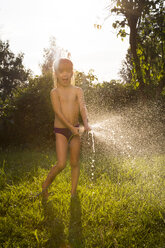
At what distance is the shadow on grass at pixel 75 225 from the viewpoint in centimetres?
233

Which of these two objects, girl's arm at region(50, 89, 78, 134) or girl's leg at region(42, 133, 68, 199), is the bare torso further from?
girl's leg at region(42, 133, 68, 199)

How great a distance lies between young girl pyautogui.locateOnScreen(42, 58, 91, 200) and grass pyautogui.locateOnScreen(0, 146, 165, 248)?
0.92 feet

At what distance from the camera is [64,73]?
323 cm

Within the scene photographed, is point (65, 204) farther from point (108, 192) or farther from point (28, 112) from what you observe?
point (28, 112)

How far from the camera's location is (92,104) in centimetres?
754

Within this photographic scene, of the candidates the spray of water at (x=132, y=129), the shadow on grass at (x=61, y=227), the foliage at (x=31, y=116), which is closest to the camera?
the shadow on grass at (x=61, y=227)

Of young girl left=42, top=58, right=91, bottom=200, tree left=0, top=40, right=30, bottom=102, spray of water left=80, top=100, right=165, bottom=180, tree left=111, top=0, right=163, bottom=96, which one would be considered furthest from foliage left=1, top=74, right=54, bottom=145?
tree left=0, top=40, right=30, bottom=102

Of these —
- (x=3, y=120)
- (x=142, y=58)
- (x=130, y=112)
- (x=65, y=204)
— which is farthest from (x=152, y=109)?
(x=65, y=204)

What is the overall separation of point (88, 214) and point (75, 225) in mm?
246

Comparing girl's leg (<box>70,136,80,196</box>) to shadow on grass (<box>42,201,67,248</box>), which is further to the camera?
girl's leg (<box>70,136,80,196</box>)

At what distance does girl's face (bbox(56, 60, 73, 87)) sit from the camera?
323 centimetres

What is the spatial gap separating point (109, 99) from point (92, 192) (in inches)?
193

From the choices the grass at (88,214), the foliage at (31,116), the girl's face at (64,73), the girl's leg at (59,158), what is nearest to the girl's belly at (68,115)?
the girl's leg at (59,158)

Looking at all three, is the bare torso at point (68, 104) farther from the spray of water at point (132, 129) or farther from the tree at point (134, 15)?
the spray of water at point (132, 129)
